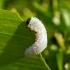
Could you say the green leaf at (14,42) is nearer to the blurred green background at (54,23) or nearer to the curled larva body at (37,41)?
the curled larva body at (37,41)

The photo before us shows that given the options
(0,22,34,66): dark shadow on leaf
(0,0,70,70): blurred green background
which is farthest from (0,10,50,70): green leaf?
(0,0,70,70): blurred green background

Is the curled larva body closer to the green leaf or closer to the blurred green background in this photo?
the green leaf

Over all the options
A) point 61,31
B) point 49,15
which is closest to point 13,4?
point 49,15

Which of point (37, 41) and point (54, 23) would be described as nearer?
point (37, 41)

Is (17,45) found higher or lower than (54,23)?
higher

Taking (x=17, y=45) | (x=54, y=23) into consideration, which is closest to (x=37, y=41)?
(x=17, y=45)

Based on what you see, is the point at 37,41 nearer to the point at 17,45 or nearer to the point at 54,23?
the point at 17,45

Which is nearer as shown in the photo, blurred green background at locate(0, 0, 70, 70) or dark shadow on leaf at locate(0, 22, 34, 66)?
dark shadow on leaf at locate(0, 22, 34, 66)
